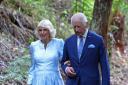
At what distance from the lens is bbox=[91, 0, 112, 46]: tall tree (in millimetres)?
10236

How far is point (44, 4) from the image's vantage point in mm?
16875

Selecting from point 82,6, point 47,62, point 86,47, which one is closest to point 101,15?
point 47,62

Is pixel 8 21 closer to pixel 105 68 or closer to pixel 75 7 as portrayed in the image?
pixel 75 7

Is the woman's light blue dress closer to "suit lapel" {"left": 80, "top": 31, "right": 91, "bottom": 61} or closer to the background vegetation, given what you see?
"suit lapel" {"left": 80, "top": 31, "right": 91, "bottom": 61}

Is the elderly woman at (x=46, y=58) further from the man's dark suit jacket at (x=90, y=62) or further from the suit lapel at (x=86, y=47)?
the suit lapel at (x=86, y=47)

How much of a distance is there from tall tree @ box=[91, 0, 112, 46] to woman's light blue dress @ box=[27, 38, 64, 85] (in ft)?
11.5

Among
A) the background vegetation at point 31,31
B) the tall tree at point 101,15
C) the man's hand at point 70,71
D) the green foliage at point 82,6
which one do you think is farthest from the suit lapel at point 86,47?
the green foliage at point 82,6

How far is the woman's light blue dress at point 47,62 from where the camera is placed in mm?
6887

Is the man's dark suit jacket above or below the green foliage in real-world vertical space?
above

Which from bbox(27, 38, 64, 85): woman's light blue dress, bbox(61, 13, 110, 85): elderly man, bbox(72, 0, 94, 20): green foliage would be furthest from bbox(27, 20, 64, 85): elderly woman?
bbox(72, 0, 94, 20): green foliage

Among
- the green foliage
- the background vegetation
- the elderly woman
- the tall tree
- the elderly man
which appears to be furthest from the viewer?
the green foliage

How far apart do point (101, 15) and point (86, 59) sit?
4163mm

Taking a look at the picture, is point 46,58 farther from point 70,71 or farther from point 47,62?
point 70,71

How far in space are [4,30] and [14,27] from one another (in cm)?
34
